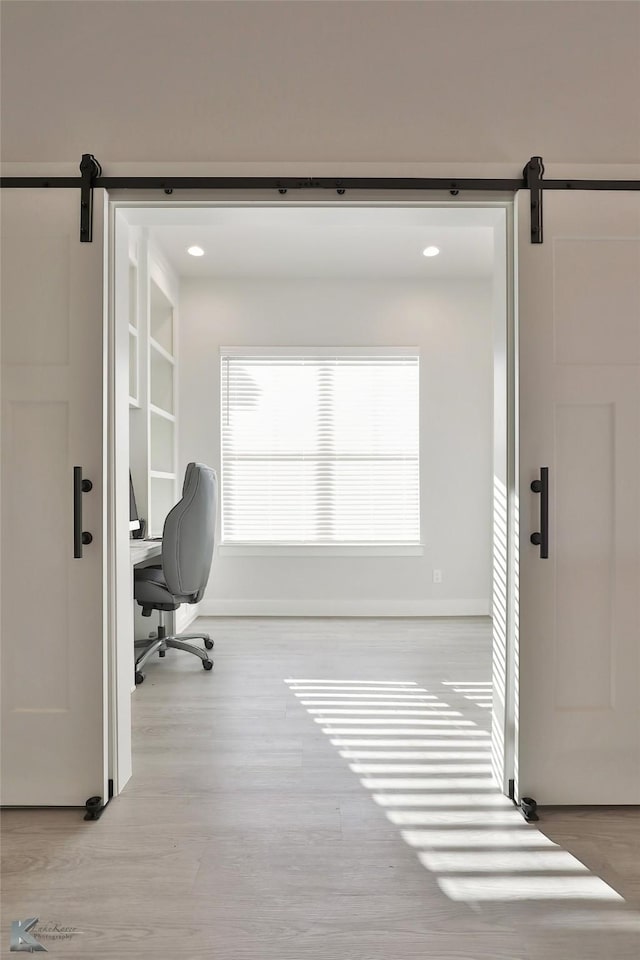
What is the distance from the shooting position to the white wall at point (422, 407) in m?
4.57

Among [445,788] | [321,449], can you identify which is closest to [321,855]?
[445,788]

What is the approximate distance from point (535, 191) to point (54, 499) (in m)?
1.93

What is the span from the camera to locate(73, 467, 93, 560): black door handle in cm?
180

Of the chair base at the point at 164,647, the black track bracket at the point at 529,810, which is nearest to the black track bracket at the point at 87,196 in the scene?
the chair base at the point at 164,647

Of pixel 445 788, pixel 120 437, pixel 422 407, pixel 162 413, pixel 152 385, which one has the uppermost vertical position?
pixel 152 385

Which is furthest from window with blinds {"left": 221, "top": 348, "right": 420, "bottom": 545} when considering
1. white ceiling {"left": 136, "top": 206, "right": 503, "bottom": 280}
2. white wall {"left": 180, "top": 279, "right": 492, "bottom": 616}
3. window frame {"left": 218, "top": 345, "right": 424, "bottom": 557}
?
white ceiling {"left": 136, "top": 206, "right": 503, "bottom": 280}

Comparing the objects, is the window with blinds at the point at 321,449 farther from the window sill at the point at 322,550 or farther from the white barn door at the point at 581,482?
the white barn door at the point at 581,482

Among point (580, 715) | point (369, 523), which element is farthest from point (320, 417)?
point (580, 715)

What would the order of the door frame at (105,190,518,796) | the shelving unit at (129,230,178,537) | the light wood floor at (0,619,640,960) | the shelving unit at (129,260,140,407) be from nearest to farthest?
the light wood floor at (0,619,640,960) → the door frame at (105,190,518,796) → the shelving unit at (129,260,140,407) → the shelving unit at (129,230,178,537)

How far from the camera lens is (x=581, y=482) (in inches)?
74.8

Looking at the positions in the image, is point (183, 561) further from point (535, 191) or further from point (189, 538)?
point (535, 191)

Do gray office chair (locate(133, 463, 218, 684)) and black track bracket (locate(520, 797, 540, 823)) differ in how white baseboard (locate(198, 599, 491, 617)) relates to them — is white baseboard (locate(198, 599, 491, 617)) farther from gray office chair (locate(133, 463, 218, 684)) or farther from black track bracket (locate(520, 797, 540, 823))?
black track bracket (locate(520, 797, 540, 823))

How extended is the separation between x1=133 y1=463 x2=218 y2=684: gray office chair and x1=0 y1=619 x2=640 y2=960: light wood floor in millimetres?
792

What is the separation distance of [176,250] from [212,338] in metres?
0.76
